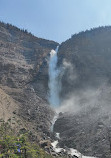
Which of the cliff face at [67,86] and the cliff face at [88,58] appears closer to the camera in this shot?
the cliff face at [67,86]

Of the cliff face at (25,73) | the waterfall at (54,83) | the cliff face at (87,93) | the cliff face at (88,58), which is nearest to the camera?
the cliff face at (87,93)

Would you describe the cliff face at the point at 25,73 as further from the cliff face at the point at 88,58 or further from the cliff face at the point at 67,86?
the cliff face at the point at 88,58

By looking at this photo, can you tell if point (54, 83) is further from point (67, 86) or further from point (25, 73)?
point (25, 73)

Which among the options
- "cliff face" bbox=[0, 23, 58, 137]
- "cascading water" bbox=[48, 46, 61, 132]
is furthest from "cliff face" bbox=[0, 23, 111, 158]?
"cascading water" bbox=[48, 46, 61, 132]

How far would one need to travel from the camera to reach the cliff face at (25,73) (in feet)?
191

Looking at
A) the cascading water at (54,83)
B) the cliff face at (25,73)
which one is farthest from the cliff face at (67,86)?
the cascading water at (54,83)

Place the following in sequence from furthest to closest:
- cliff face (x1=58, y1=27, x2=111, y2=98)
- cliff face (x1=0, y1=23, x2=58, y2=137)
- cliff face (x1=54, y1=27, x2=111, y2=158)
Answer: cliff face (x1=58, y1=27, x2=111, y2=98) < cliff face (x1=0, y1=23, x2=58, y2=137) < cliff face (x1=54, y1=27, x2=111, y2=158)

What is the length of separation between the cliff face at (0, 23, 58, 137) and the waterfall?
7.63ft

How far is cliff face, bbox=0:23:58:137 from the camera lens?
58.3 m

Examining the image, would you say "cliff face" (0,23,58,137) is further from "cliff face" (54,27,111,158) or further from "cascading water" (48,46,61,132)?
"cliff face" (54,27,111,158)

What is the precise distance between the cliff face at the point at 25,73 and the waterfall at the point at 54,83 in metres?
2.32

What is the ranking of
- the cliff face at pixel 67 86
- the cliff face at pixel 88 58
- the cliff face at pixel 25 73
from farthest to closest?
→ the cliff face at pixel 88 58, the cliff face at pixel 25 73, the cliff face at pixel 67 86

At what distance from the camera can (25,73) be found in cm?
8369

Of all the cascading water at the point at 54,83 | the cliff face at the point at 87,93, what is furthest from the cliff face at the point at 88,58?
the cascading water at the point at 54,83
